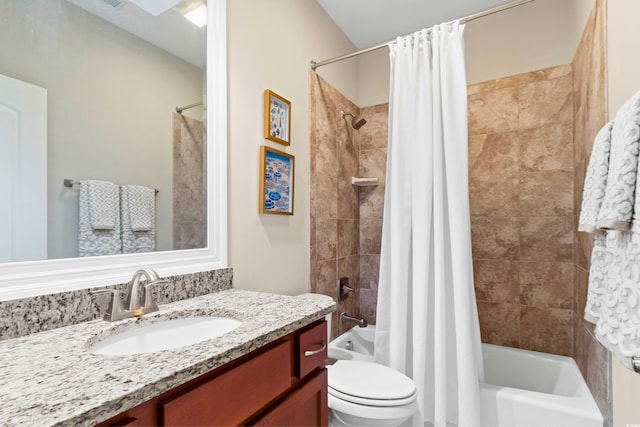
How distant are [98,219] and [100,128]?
0.97ft

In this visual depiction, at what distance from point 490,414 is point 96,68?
85.3 inches

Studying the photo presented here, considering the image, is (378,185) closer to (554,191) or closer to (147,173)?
(554,191)

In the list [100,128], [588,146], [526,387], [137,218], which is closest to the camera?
[100,128]

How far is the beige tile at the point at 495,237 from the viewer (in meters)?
2.11

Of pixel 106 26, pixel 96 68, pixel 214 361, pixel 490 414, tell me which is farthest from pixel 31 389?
pixel 490 414

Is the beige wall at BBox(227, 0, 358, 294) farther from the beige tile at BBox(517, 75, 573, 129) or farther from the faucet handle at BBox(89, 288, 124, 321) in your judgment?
the beige tile at BBox(517, 75, 573, 129)

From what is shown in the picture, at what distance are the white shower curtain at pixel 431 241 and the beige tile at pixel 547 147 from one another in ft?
2.57

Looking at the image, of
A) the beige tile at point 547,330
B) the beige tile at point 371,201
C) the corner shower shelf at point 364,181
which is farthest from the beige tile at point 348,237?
the beige tile at point 547,330

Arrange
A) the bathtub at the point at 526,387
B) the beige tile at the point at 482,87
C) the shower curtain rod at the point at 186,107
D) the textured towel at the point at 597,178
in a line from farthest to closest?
1. the beige tile at the point at 482,87
2. the bathtub at the point at 526,387
3. the shower curtain rod at the point at 186,107
4. the textured towel at the point at 597,178

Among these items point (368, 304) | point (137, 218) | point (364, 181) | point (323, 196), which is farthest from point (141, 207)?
point (368, 304)

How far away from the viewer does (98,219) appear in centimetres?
102

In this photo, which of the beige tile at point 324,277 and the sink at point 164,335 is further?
the beige tile at point 324,277

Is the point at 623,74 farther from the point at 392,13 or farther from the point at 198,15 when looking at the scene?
the point at 198,15

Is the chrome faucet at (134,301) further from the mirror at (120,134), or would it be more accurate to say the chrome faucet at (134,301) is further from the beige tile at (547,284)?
the beige tile at (547,284)
